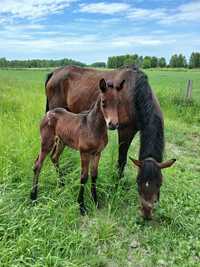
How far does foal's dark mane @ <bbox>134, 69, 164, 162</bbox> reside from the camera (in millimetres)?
3680

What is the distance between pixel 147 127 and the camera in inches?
153

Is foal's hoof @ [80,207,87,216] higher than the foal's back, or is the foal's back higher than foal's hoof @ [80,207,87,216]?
the foal's back

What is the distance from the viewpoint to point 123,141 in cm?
451

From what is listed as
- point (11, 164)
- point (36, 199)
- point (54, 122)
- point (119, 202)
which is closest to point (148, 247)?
point (119, 202)

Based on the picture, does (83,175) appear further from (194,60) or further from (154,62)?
(194,60)

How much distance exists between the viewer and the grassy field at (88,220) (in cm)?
296

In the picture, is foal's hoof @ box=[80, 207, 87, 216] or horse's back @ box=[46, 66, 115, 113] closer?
foal's hoof @ box=[80, 207, 87, 216]

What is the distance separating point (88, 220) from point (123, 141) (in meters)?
1.27

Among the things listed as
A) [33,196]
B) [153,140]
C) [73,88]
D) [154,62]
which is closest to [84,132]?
[153,140]

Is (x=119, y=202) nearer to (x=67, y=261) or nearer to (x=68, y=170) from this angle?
(x=68, y=170)

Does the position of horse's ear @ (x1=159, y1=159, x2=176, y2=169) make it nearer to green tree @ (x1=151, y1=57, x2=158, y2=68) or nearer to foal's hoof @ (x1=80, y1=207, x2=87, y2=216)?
foal's hoof @ (x1=80, y1=207, x2=87, y2=216)

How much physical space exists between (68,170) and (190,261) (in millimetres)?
2011

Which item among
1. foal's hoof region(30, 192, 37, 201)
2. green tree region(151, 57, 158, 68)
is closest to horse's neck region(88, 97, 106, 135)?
foal's hoof region(30, 192, 37, 201)

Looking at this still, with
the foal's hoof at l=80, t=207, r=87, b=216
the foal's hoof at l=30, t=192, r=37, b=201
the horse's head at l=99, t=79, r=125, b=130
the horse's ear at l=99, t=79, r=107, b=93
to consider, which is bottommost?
the foal's hoof at l=80, t=207, r=87, b=216
